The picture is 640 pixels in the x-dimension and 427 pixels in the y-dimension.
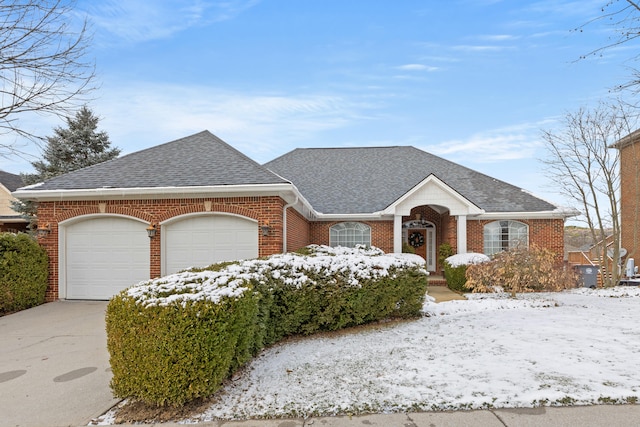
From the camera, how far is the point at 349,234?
48.9ft

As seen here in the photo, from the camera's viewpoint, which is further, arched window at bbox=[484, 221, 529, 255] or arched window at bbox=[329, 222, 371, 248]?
arched window at bbox=[329, 222, 371, 248]

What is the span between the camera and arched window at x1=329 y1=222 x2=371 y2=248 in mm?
14828

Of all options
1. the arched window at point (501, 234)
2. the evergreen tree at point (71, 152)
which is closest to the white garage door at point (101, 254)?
the evergreen tree at point (71, 152)

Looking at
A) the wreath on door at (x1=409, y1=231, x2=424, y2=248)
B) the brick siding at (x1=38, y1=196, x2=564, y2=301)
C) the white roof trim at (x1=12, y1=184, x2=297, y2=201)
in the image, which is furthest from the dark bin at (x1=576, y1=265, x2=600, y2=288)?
the white roof trim at (x1=12, y1=184, x2=297, y2=201)

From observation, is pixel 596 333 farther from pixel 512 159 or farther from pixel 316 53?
pixel 512 159

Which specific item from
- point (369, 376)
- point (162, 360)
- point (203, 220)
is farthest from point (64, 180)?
point (369, 376)

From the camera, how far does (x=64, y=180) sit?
9.95 metres

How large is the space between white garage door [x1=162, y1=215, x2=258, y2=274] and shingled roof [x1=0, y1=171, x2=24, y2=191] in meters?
22.8

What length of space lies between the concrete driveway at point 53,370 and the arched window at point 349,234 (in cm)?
903

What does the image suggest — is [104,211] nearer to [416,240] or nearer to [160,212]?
[160,212]

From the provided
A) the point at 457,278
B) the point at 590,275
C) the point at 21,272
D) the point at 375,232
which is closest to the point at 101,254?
the point at 21,272

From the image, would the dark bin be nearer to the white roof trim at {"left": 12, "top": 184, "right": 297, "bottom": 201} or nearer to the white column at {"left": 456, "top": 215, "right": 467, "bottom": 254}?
the white column at {"left": 456, "top": 215, "right": 467, "bottom": 254}

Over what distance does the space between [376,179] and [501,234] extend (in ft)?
19.7

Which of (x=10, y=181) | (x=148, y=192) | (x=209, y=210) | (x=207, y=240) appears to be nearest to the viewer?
(x=148, y=192)
